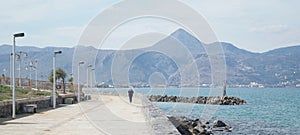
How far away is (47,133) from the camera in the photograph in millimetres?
15219

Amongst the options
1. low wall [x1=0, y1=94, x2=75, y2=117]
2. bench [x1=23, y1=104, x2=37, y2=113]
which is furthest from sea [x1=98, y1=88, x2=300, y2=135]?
bench [x1=23, y1=104, x2=37, y2=113]

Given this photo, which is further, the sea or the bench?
the sea

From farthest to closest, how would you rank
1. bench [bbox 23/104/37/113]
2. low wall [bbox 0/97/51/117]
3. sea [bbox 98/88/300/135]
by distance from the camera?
1. sea [bbox 98/88/300/135]
2. bench [bbox 23/104/37/113]
3. low wall [bbox 0/97/51/117]

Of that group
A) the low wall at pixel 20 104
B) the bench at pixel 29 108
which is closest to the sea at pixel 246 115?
the low wall at pixel 20 104

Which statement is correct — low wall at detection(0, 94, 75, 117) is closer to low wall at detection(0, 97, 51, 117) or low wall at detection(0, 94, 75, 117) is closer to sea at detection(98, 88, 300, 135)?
low wall at detection(0, 97, 51, 117)

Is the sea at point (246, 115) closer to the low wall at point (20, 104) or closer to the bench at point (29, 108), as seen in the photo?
the low wall at point (20, 104)

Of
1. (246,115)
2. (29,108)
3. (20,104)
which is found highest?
(20,104)

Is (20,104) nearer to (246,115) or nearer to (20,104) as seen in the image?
(20,104)

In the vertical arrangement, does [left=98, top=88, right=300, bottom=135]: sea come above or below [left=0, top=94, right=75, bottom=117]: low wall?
below

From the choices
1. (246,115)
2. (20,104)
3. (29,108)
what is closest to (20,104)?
(20,104)

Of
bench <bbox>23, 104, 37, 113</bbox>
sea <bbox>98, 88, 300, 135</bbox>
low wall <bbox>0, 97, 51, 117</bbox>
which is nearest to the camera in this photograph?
low wall <bbox>0, 97, 51, 117</bbox>

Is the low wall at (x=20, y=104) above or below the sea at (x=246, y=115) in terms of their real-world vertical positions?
above

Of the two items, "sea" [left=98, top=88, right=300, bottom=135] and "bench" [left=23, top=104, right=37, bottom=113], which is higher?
"bench" [left=23, top=104, right=37, bottom=113]

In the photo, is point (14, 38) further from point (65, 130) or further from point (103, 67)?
point (103, 67)
